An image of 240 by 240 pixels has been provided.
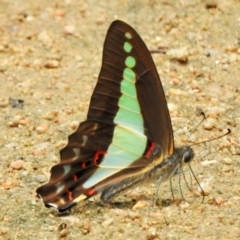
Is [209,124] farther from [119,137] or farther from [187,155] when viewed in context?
[119,137]

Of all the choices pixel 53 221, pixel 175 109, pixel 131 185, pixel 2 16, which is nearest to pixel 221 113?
pixel 175 109

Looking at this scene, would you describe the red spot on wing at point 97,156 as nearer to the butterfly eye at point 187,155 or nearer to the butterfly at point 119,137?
the butterfly at point 119,137

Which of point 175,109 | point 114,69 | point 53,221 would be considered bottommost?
point 53,221

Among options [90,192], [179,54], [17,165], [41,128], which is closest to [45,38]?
[179,54]

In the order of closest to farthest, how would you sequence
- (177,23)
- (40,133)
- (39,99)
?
(40,133)
(39,99)
(177,23)

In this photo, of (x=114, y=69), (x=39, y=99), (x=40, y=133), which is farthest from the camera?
(x=39, y=99)

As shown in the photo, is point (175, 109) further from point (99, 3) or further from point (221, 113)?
point (99, 3)
